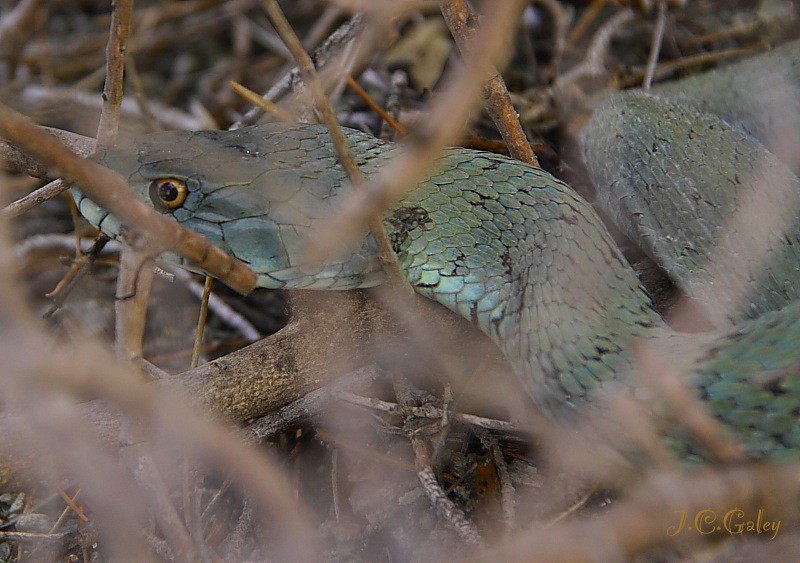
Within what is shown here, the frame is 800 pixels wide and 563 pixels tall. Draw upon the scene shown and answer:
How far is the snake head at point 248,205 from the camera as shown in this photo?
10.00 feet

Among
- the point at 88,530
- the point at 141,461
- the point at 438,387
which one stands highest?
the point at 438,387

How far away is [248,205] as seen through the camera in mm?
3066

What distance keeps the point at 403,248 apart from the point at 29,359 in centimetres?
172

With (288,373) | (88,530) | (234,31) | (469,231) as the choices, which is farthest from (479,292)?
(234,31)

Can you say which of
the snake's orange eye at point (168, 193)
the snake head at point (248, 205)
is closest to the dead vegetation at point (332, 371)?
the snake head at point (248, 205)

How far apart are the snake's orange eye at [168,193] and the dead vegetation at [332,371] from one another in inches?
11.1

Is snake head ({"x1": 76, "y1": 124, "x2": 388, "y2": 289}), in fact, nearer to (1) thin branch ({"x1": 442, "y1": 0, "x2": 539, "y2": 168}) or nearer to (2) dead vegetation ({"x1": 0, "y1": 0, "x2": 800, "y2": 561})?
(2) dead vegetation ({"x1": 0, "y1": 0, "x2": 800, "y2": 561})

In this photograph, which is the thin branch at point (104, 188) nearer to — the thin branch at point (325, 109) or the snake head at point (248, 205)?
the thin branch at point (325, 109)

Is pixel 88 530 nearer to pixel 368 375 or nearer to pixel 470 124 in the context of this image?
pixel 368 375

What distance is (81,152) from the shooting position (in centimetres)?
339

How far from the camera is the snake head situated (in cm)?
305

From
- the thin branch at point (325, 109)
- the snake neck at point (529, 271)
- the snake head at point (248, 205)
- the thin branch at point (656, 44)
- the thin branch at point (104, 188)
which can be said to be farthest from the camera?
the thin branch at point (656, 44)

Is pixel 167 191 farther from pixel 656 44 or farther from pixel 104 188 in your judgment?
pixel 656 44

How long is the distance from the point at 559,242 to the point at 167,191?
5.16ft
